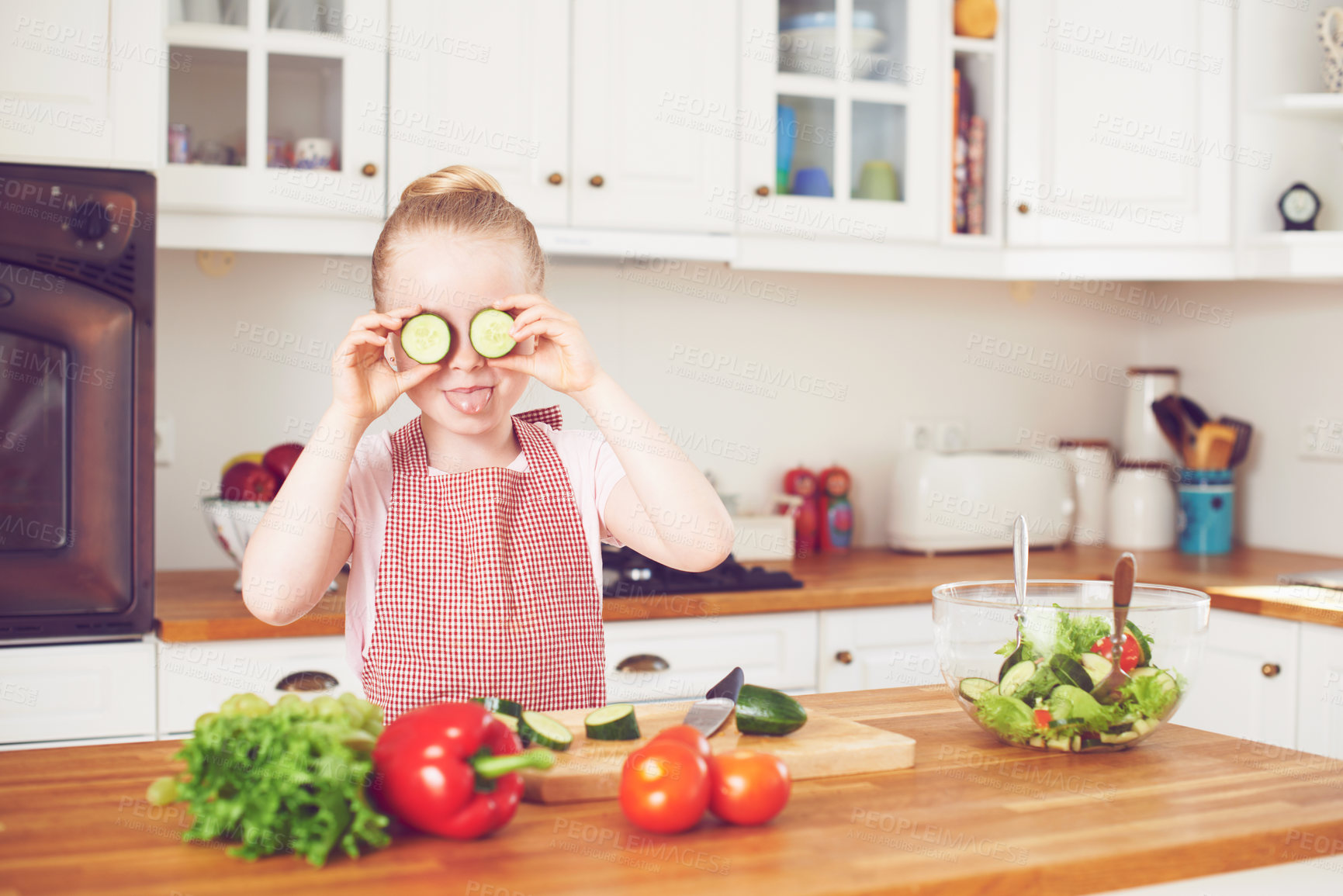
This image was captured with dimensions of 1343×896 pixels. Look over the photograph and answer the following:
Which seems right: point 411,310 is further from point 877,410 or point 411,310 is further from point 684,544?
point 877,410

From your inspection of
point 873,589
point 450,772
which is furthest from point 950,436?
point 450,772

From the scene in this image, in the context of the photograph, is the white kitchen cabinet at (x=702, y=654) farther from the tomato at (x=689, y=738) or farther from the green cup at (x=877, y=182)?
the tomato at (x=689, y=738)

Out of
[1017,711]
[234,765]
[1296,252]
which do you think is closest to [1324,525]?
[1296,252]

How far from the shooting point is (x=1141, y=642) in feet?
3.45

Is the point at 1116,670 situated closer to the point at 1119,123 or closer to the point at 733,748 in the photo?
the point at 733,748

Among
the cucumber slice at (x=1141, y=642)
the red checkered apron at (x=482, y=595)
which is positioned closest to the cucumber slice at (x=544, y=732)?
the red checkered apron at (x=482, y=595)

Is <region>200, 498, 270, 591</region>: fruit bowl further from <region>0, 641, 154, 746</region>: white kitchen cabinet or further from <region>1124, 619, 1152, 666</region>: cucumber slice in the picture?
<region>1124, 619, 1152, 666</region>: cucumber slice

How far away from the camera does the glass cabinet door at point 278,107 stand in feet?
7.05

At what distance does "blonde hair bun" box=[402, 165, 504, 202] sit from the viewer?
132 cm

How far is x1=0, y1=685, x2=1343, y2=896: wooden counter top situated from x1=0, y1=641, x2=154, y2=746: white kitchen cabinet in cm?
89

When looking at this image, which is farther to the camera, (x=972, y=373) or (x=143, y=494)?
(x=972, y=373)

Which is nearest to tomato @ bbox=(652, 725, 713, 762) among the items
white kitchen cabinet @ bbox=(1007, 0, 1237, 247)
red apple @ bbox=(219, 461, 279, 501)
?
red apple @ bbox=(219, 461, 279, 501)

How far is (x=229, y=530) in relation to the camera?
2098 mm

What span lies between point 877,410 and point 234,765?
93.9 inches
